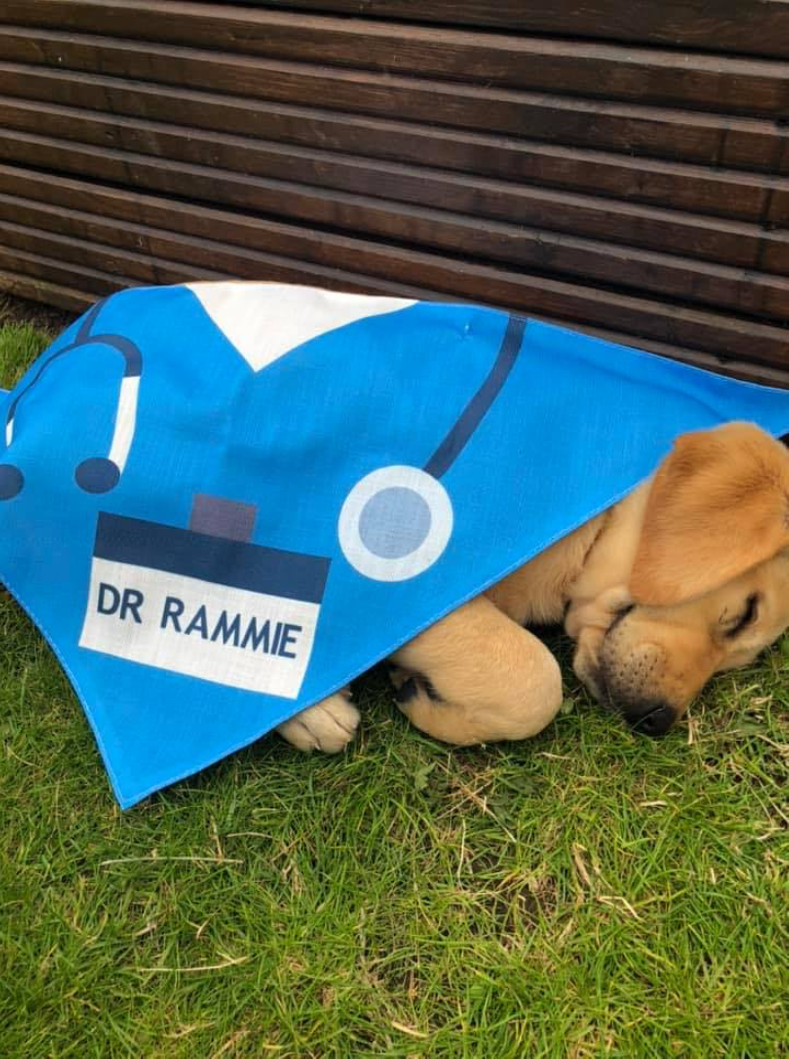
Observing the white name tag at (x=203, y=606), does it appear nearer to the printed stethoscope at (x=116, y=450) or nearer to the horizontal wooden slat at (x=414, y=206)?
the printed stethoscope at (x=116, y=450)

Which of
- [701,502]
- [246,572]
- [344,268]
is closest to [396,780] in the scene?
[246,572]

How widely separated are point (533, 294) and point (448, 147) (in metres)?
0.53

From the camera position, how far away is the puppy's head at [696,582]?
2574 mm

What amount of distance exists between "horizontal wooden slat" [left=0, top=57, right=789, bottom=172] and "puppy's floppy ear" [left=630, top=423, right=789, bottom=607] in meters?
0.78

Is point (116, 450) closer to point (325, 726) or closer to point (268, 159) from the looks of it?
point (325, 726)

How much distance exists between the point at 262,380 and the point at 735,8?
1555 millimetres

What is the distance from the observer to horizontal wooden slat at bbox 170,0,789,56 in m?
2.50

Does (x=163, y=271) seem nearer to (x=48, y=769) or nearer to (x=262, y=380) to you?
(x=262, y=380)

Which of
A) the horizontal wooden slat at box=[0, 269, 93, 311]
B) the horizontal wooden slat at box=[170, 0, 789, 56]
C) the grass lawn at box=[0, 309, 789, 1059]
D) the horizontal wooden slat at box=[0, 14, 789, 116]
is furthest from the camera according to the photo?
the horizontal wooden slat at box=[0, 269, 93, 311]

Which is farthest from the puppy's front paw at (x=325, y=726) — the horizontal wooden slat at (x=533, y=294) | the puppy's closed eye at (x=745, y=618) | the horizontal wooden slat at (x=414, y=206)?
the horizontal wooden slat at (x=414, y=206)

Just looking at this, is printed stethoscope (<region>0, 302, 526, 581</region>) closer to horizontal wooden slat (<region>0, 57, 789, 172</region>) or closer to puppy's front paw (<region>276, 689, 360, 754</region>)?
puppy's front paw (<region>276, 689, 360, 754</region>)

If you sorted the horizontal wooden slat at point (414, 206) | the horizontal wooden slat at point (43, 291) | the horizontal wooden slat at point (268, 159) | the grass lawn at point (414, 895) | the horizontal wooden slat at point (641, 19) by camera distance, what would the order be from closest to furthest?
1. the grass lawn at point (414, 895)
2. the horizontal wooden slat at point (641, 19)
3. the horizontal wooden slat at point (268, 159)
4. the horizontal wooden slat at point (414, 206)
5. the horizontal wooden slat at point (43, 291)

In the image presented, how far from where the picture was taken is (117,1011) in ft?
8.04

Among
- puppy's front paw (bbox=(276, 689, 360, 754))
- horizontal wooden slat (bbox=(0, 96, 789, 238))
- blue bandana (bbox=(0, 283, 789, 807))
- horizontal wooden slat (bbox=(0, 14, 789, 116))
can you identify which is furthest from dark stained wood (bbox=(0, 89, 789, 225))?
puppy's front paw (bbox=(276, 689, 360, 754))
